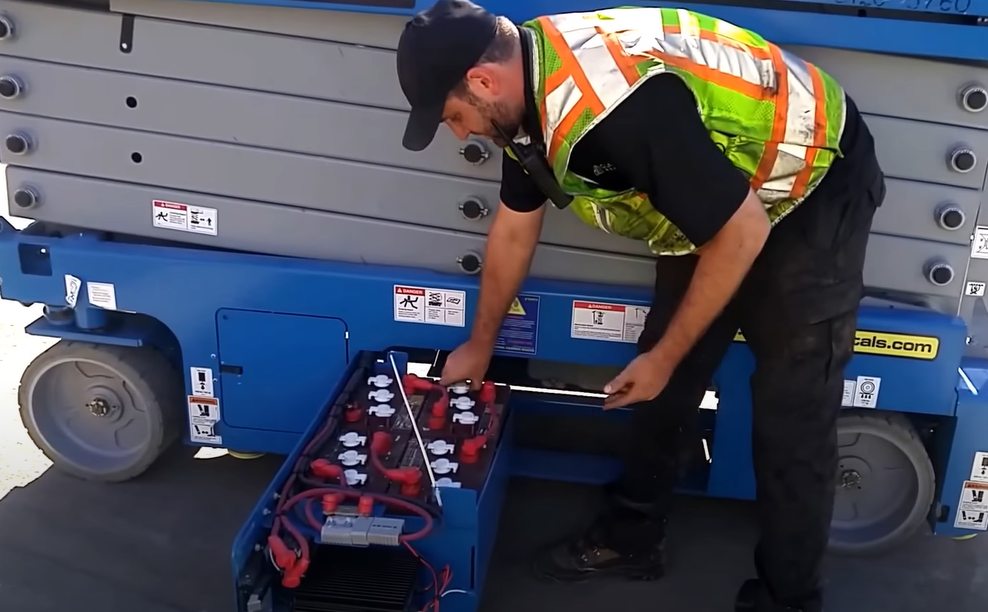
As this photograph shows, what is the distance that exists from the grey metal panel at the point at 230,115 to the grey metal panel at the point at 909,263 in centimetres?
98

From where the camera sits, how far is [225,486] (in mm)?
2965

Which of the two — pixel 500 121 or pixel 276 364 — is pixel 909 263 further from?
pixel 276 364

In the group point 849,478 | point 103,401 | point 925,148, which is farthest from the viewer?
point 103,401

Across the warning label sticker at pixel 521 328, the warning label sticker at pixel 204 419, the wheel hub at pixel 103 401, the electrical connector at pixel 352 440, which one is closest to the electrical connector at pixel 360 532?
the electrical connector at pixel 352 440

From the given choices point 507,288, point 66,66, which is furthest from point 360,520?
point 66,66

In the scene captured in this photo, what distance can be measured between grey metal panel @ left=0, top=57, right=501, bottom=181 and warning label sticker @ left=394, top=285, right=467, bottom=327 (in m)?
0.32

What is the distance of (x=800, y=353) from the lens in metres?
2.14

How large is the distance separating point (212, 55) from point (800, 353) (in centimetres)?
163

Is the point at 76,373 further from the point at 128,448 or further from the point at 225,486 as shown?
the point at 225,486

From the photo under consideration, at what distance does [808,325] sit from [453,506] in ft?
2.81

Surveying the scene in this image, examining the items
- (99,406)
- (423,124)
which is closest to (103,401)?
(99,406)

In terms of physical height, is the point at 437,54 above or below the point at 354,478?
above

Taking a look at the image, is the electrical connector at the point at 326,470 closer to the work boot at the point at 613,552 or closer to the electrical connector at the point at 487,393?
the electrical connector at the point at 487,393

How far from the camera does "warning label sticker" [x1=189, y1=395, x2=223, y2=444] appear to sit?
9.24ft
